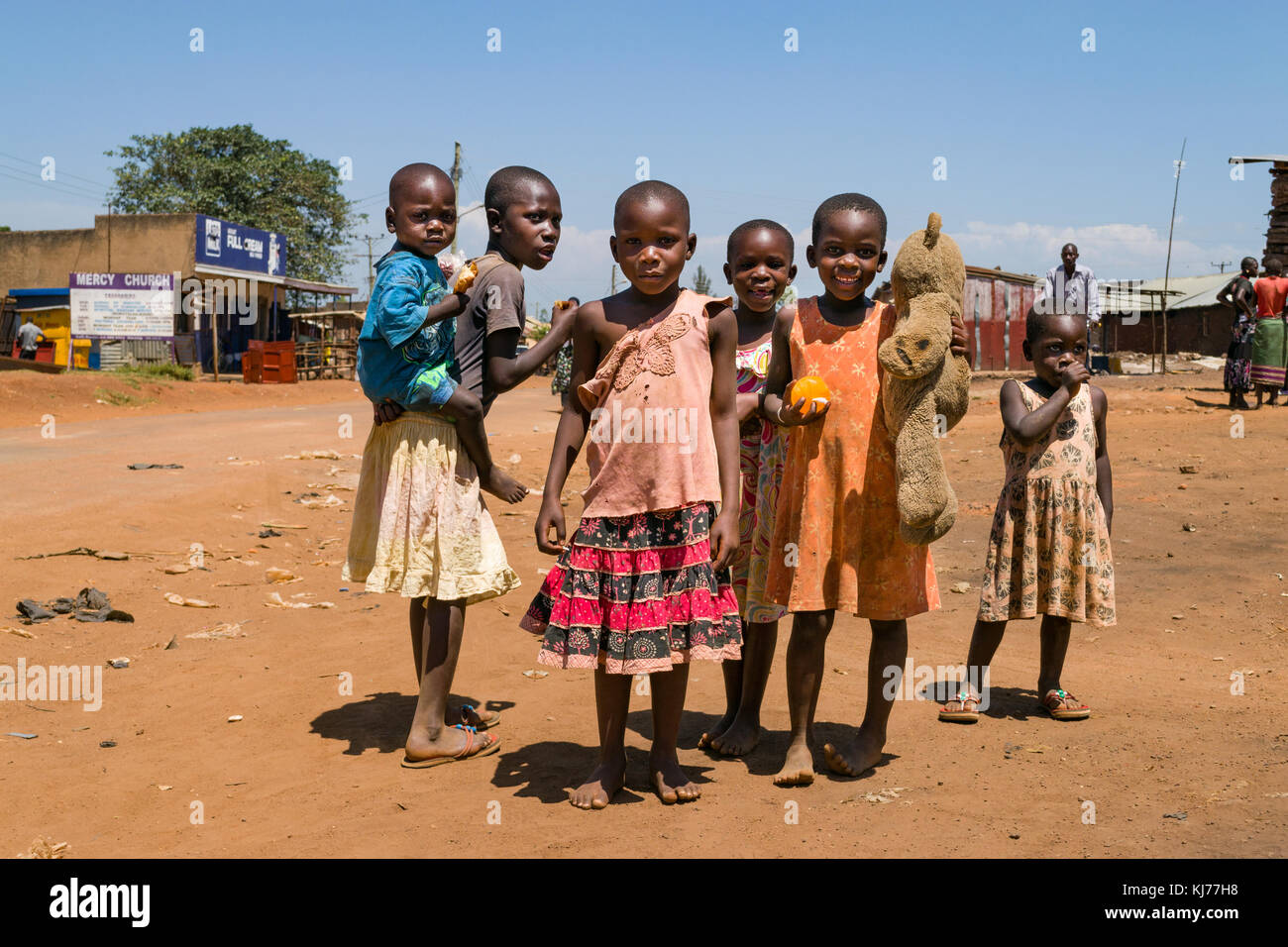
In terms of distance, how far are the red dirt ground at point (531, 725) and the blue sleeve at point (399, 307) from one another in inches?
60.5

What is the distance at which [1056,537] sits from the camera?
4.19 meters

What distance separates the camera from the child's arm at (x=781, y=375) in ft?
10.9

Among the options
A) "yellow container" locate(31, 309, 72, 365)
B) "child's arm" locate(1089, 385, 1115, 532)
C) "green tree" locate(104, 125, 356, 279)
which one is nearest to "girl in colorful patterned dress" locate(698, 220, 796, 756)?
"child's arm" locate(1089, 385, 1115, 532)

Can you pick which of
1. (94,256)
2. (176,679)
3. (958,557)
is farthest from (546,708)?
(94,256)

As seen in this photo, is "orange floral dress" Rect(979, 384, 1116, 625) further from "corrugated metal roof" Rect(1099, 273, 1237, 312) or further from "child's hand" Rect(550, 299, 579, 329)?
"corrugated metal roof" Rect(1099, 273, 1237, 312)

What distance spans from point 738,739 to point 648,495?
1.14 metres

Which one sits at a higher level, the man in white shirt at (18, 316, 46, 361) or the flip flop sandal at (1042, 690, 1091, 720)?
the man in white shirt at (18, 316, 46, 361)

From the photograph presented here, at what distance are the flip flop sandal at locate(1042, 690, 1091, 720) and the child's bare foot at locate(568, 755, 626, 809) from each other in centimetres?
189

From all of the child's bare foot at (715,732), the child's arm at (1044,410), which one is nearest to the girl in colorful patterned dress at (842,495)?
the child's bare foot at (715,732)

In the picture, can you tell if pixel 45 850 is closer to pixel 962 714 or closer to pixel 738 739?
pixel 738 739

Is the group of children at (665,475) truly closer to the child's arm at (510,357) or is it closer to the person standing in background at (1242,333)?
the child's arm at (510,357)

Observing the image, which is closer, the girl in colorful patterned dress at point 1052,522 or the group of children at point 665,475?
the group of children at point 665,475

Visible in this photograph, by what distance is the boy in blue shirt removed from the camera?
11.5ft

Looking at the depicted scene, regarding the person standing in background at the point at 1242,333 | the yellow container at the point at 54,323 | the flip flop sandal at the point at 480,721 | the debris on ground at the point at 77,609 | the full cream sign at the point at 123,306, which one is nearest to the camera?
the flip flop sandal at the point at 480,721
